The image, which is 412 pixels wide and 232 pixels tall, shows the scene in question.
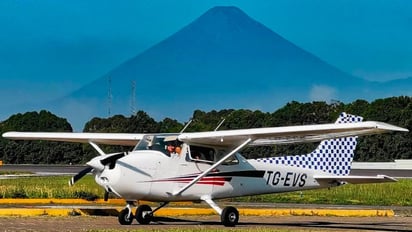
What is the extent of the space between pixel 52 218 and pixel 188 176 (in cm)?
324

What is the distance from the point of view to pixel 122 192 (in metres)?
20.6

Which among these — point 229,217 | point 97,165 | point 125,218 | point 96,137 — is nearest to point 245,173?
point 229,217

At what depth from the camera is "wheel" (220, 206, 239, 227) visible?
21.1 metres

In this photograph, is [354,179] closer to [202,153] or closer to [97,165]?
[202,153]

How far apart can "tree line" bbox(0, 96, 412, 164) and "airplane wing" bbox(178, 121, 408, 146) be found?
51.5 meters

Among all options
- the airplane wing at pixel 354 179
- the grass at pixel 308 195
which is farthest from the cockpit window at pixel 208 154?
the grass at pixel 308 195

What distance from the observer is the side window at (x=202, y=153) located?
21.9 meters

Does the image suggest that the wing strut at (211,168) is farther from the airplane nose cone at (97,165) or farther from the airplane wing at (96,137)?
the airplane wing at (96,137)

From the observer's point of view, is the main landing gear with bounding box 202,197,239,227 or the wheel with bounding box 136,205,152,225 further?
the wheel with bounding box 136,205,152,225

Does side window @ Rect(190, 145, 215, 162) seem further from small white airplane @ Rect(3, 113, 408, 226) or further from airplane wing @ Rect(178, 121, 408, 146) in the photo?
airplane wing @ Rect(178, 121, 408, 146)

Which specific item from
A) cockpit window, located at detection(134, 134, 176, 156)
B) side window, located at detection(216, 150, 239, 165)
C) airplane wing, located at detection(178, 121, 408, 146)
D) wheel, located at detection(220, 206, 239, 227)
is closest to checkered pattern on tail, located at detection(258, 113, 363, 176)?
airplane wing, located at detection(178, 121, 408, 146)

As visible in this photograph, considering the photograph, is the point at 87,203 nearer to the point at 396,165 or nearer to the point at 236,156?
the point at 236,156

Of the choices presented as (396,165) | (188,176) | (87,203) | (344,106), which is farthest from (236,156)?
(344,106)

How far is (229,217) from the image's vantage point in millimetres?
21172
